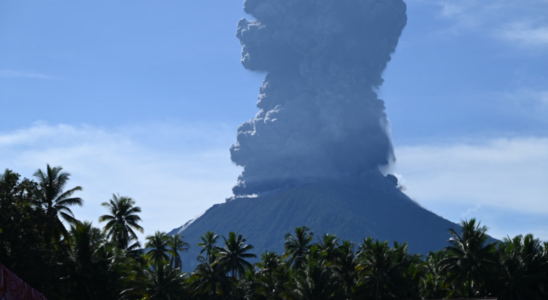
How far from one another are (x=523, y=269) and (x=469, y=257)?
18.6ft

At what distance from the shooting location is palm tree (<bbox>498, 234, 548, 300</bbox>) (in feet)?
211

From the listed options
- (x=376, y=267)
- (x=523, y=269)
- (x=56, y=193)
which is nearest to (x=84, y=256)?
(x=56, y=193)

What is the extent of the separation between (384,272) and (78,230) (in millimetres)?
34251

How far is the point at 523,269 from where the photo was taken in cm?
6506

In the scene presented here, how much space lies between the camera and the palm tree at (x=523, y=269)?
64188mm

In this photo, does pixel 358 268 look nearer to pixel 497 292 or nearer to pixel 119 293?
pixel 497 292

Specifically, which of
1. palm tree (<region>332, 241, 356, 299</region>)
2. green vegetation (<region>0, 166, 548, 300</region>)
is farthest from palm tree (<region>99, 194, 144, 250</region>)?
palm tree (<region>332, 241, 356, 299</region>)

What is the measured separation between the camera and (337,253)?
3029 inches

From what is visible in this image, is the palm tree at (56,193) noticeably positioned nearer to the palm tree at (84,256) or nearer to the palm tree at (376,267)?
the palm tree at (84,256)

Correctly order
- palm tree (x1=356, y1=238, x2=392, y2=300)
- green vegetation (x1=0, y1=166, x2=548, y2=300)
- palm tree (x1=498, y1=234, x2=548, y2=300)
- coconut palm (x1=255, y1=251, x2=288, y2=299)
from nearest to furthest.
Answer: green vegetation (x1=0, y1=166, x2=548, y2=300) → palm tree (x1=498, y1=234, x2=548, y2=300) → palm tree (x1=356, y1=238, x2=392, y2=300) → coconut palm (x1=255, y1=251, x2=288, y2=299)

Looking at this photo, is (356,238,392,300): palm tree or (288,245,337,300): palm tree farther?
(356,238,392,300): palm tree

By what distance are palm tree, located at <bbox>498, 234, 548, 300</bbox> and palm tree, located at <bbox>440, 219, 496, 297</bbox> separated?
1.99 meters

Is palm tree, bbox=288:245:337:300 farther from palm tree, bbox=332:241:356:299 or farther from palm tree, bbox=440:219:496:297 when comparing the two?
palm tree, bbox=440:219:496:297

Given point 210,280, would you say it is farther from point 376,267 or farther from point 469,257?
point 469,257
